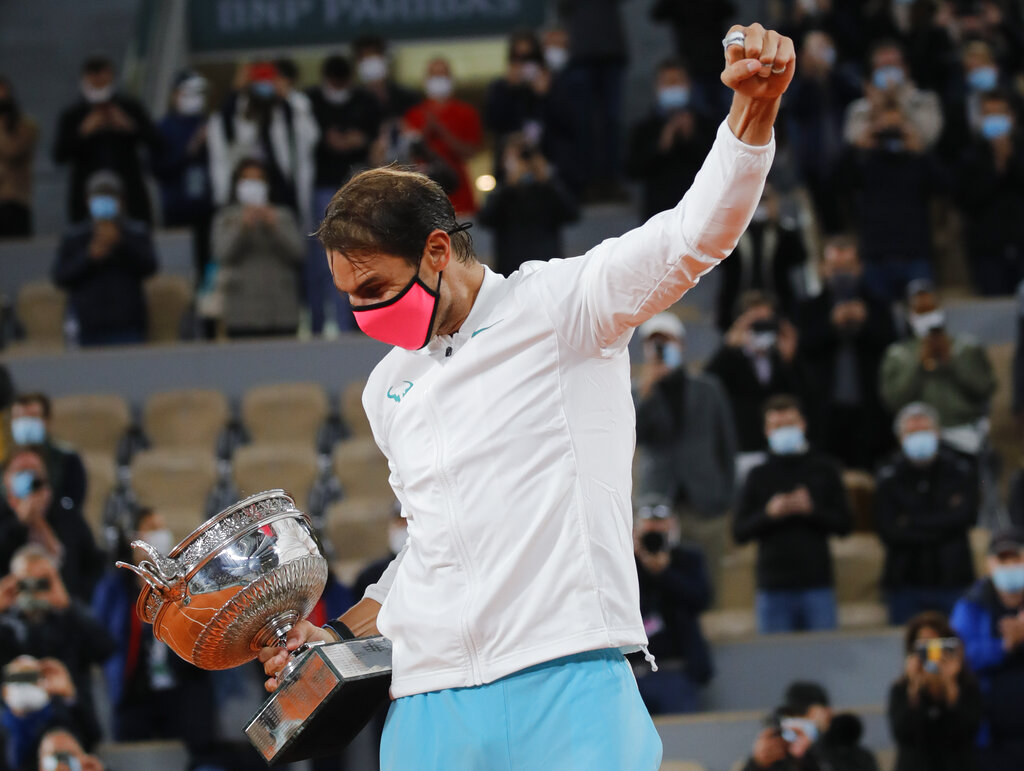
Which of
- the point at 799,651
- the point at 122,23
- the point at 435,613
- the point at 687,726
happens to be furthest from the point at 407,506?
the point at 122,23

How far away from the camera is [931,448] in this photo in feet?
30.1

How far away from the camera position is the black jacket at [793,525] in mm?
8641

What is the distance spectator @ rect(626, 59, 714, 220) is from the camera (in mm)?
11320

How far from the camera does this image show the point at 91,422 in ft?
35.2

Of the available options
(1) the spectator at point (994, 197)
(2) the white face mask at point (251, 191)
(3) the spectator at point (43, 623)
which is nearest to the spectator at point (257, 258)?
(2) the white face mask at point (251, 191)

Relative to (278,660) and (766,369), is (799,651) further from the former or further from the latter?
(278,660)

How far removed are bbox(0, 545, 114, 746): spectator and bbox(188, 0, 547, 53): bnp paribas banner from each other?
25.8ft

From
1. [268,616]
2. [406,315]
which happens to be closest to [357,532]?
[268,616]

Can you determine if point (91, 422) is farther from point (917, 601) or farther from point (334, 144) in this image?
point (917, 601)

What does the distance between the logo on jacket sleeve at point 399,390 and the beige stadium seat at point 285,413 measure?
24.8 feet

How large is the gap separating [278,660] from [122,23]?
13209 mm

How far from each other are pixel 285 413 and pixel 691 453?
2.84 m

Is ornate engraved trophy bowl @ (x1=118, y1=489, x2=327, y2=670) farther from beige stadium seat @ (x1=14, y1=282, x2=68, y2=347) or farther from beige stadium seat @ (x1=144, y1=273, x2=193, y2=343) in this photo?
beige stadium seat @ (x1=14, y1=282, x2=68, y2=347)

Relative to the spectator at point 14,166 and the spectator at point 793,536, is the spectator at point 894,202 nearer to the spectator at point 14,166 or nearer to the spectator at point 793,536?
the spectator at point 793,536
